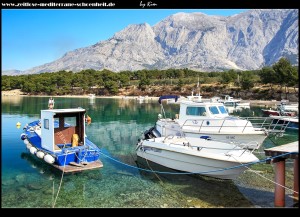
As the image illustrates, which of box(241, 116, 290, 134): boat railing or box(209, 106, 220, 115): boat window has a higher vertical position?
box(209, 106, 220, 115): boat window

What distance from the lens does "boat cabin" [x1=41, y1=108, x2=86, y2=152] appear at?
54.4 feet

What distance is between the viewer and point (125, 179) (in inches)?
592

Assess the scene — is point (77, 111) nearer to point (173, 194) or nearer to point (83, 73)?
point (173, 194)

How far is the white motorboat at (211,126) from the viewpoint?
19.9 meters

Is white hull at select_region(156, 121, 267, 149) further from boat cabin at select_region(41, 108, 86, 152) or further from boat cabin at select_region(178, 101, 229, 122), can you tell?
boat cabin at select_region(41, 108, 86, 152)

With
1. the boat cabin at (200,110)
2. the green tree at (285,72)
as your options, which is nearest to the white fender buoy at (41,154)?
the boat cabin at (200,110)

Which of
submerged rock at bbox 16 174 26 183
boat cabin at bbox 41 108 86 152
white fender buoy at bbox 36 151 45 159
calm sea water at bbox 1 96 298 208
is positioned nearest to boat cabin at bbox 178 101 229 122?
calm sea water at bbox 1 96 298 208

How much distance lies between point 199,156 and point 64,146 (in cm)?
831

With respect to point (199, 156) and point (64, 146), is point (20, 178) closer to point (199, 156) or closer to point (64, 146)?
point (64, 146)

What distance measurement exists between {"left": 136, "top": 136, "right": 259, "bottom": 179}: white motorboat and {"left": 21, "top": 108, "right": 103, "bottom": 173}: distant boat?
337 cm

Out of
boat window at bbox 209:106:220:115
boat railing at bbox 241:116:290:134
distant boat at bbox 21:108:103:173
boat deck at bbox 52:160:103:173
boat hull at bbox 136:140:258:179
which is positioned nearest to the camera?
boat hull at bbox 136:140:258:179

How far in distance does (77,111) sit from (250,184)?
1041 centimetres
